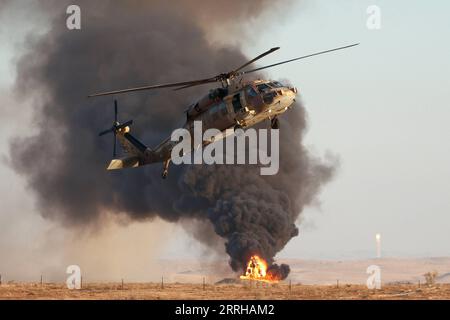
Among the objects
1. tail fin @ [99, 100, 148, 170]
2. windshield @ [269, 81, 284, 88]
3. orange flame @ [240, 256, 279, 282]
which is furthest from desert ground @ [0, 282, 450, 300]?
orange flame @ [240, 256, 279, 282]

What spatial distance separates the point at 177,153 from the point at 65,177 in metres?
82.7

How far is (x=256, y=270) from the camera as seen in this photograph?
91250 mm

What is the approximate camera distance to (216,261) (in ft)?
415

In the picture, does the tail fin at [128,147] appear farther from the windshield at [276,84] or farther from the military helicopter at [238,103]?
the windshield at [276,84]

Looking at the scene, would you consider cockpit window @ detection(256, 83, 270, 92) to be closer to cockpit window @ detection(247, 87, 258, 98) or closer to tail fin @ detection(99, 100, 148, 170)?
cockpit window @ detection(247, 87, 258, 98)

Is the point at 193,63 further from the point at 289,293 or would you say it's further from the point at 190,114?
the point at 289,293

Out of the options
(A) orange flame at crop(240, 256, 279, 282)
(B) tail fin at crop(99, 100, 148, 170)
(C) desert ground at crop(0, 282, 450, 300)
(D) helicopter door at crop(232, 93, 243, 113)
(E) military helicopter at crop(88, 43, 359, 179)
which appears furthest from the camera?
(A) orange flame at crop(240, 256, 279, 282)

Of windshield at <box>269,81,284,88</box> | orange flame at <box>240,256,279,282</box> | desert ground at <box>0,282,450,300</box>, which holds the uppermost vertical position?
windshield at <box>269,81,284,88</box>

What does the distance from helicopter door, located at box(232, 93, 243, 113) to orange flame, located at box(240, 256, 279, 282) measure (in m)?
32.0

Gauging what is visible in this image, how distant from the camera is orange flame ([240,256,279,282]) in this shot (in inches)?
3556

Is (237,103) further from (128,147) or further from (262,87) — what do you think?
(128,147)

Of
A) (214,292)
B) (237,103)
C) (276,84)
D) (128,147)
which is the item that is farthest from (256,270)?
(276,84)

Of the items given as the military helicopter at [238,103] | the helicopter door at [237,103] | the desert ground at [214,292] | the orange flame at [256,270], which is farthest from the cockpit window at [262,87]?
the orange flame at [256,270]
